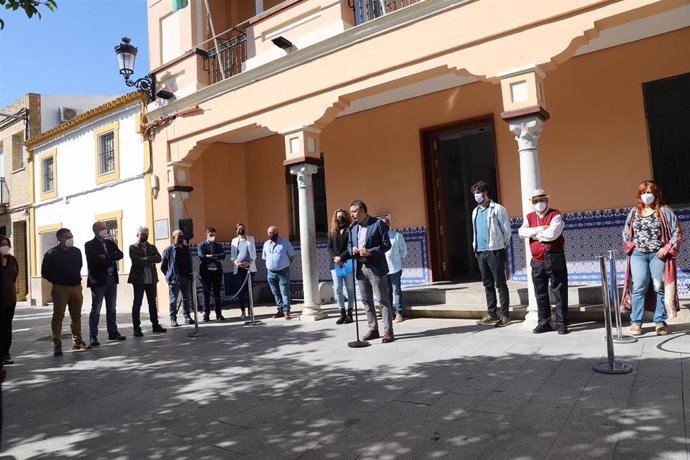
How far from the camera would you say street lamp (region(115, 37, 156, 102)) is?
34.9ft

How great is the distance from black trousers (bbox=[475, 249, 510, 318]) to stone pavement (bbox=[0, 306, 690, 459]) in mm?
415

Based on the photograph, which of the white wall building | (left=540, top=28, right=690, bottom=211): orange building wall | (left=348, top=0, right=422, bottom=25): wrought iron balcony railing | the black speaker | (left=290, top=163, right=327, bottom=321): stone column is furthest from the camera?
the white wall building

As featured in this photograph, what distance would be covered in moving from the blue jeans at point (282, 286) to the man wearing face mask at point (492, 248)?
335 centimetres

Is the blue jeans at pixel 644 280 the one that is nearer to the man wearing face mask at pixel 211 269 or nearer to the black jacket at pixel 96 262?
the man wearing face mask at pixel 211 269

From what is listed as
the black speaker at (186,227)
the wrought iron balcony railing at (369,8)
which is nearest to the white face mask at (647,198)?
the wrought iron balcony railing at (369,8)

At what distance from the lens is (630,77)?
7535 millimetres

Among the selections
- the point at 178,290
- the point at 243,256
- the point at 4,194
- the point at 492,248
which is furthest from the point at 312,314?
the point at 4,194

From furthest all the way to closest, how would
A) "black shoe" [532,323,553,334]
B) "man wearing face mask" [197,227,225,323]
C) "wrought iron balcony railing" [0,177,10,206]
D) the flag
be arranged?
"wrought iron balcony railing" [0,177,10,206], the flag, "man wearing face mask" [197,227,225,323], "black shoe" [532,323,553,334]

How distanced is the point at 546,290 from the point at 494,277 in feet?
2.56

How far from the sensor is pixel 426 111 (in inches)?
374

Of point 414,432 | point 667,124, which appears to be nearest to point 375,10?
point 667,124

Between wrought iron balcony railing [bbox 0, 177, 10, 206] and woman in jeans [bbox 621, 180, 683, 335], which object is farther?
wrought iron balcony railing [bbox 0, 177, 10, 206]

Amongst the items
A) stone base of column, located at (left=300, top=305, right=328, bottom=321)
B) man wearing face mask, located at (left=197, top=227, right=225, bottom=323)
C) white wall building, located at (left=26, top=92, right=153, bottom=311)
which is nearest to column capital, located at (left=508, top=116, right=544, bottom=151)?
stone base of column, located at (left=300, top=305, right=328, bottom=321)

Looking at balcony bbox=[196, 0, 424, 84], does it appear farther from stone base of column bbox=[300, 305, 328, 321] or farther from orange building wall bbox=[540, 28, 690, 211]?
Answer: stone base of column bbox=[300, 305, 328, 321]
